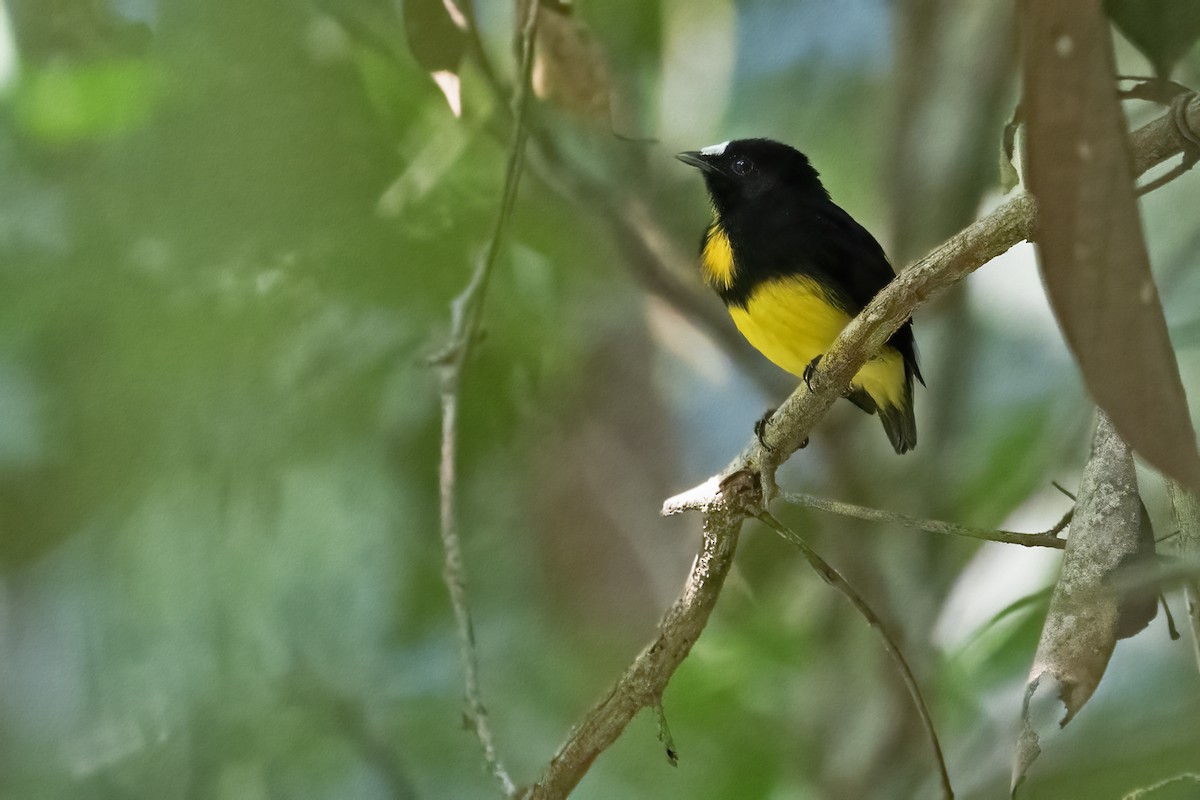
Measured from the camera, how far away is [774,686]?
45.8 inches

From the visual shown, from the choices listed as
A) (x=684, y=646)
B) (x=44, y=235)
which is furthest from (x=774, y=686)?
(x=44, y=235)

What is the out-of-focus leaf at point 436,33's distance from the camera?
3.96 feet

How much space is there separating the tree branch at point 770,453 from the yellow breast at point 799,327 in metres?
0.13

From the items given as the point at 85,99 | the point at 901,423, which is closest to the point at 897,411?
the point at 901,423

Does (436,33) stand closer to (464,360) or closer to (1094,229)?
(464,360)

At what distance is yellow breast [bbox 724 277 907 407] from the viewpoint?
1046 millimetres

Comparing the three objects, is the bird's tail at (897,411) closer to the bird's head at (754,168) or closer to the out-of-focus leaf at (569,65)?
the bird's head at (754,168)

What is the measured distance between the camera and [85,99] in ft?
4.09

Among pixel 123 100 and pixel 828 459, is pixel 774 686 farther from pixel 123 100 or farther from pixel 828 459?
pixel 123 100

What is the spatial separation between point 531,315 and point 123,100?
1.89 feet

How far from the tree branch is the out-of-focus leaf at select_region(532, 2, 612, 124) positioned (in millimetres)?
482

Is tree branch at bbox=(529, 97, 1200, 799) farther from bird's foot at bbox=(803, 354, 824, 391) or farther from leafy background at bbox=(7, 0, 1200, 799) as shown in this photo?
leafy background at bbox=(7, 0, 1200, 799)

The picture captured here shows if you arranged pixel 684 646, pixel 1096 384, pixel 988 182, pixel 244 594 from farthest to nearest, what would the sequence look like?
pixel 244 594, pixel 988 182, pixel 684 646, pixel 1096 384

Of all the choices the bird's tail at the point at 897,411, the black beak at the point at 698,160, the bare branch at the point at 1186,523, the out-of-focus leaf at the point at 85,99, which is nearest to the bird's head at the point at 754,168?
the black beak at the point at 698,160
